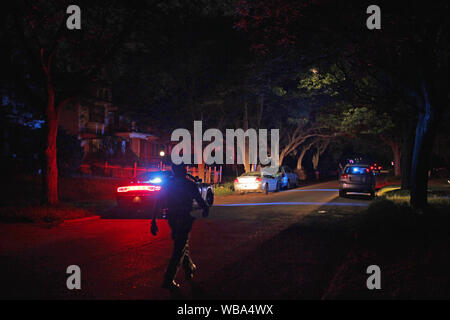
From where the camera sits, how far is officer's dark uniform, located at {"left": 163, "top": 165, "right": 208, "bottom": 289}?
5.87 meters

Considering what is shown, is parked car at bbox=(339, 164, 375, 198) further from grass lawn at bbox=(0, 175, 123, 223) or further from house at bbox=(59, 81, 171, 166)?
house at bbox=(59, 81, 171, 166)

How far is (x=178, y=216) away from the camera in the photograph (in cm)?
598

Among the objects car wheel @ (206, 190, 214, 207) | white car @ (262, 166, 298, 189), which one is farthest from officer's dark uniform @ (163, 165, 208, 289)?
white car @ (262, 166, 298, 189)

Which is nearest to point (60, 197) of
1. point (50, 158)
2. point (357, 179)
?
point (50, 158)

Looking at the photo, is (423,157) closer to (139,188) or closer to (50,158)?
(139,188)

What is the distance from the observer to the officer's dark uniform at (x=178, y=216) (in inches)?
231

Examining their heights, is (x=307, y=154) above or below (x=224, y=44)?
below

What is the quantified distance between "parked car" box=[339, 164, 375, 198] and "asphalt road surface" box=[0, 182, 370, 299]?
859cm

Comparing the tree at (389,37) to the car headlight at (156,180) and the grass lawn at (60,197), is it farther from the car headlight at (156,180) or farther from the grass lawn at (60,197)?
the grass lawn at (60,197)

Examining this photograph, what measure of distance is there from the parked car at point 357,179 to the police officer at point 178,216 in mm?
17415

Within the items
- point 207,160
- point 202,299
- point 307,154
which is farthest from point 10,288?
point 307,154

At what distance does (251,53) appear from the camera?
2512cm
